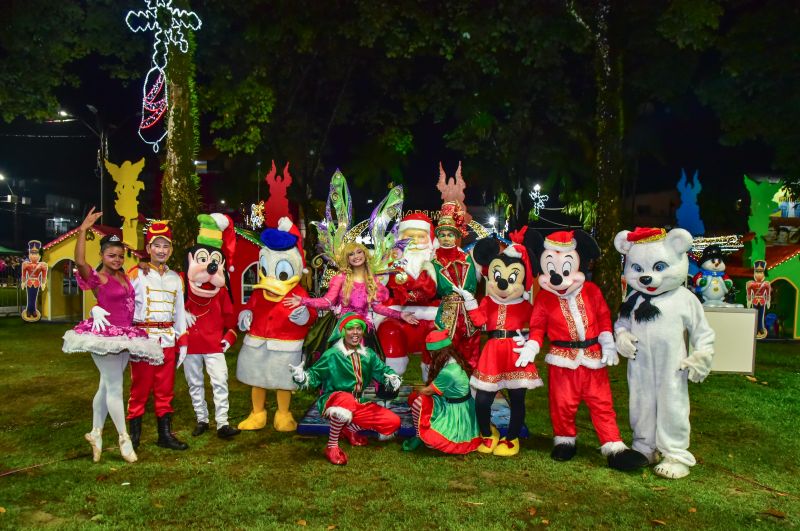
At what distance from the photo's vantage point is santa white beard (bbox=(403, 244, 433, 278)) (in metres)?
5.57

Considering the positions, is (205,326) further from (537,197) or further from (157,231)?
(537,197)

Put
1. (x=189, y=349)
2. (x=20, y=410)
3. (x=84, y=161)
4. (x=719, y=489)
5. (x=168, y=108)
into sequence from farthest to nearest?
(x=84, y=161) < (x=168, y=108) < (x=20, y=410) < (x=189, y=349) < (x=719, y=489)

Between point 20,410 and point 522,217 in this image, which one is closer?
point 20,410

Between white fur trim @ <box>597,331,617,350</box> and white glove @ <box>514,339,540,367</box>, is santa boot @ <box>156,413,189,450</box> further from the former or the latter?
white fur trim @ <box>597,331,617,350</box>

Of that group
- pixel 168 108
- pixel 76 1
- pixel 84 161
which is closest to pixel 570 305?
pixel 168 108

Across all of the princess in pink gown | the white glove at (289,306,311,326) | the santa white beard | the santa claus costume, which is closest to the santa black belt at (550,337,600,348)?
the santa claus costume

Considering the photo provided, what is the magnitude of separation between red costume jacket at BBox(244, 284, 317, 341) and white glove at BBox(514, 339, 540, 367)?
73.4 inches

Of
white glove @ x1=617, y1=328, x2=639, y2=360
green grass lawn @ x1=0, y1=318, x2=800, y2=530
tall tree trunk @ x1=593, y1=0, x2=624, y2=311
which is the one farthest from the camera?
tall tree trunk @ x1=593, y1=0, x2=624, y2=311

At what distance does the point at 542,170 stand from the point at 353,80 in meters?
6.84

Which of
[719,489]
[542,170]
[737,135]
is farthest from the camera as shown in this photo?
[542,170]

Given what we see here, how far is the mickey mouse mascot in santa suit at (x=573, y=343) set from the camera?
180 inches

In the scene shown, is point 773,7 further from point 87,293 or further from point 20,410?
point 87,293

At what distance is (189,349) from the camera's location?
17.2 ft

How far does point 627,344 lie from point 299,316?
2.65 m
